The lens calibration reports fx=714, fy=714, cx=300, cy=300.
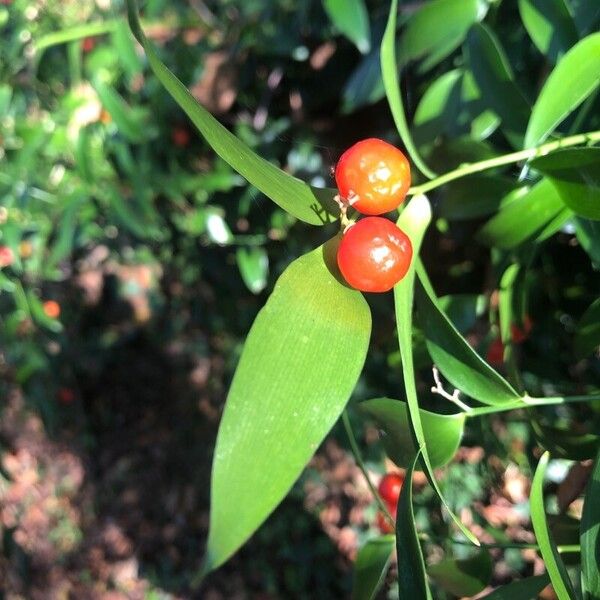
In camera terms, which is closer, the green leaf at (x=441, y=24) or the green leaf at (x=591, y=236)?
the green leaf at (x=591, y=236)

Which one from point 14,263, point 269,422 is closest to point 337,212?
point 269,422

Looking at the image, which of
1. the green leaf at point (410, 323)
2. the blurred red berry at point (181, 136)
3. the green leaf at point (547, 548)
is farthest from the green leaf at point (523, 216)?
the blurred red berry at point (181, 136)

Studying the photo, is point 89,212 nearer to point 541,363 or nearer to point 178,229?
point 178,229

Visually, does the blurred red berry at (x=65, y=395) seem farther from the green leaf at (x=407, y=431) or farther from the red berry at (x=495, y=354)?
the green leaf at (x=407, y=431)

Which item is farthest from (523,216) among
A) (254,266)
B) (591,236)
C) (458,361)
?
(254,266)

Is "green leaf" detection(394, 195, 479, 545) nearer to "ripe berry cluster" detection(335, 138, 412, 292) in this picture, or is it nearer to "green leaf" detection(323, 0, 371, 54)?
"ripe berry cluster" detection(335, 138, 412, 292)

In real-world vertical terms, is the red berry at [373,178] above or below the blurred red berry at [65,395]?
below
